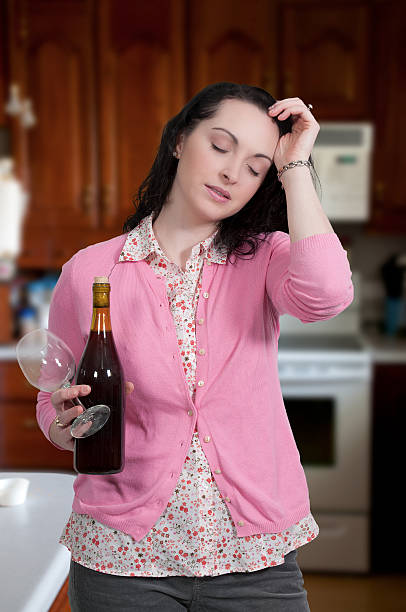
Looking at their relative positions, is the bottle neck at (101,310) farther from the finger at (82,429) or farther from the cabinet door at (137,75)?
the cabinet door at (137,75)

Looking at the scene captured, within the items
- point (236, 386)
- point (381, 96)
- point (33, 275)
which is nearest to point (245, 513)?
point (236, 386)

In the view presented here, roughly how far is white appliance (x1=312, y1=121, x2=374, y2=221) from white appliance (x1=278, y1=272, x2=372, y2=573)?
63cm

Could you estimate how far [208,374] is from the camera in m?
0.96

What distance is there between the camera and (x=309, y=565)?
9.09 ft

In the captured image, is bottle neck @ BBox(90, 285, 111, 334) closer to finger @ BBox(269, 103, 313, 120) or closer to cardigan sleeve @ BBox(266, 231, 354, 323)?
cardigan sleeve @ BBox(266, 231, 354, 323)

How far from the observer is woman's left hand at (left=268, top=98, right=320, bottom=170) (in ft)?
3.18

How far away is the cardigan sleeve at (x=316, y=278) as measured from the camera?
0.89 metres

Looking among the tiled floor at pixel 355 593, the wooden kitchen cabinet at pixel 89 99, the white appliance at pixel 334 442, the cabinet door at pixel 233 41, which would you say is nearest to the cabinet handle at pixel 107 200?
the wooden kitchen cabinet at pixel 89 99

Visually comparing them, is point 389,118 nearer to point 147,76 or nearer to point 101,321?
point 147,76

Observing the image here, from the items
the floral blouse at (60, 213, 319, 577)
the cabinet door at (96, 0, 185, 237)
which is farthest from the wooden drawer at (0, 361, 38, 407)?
the floral blouse at (60, 213, 319, 577)

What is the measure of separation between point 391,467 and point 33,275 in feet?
6.38

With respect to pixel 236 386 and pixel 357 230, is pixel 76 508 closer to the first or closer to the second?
pixel 236 386

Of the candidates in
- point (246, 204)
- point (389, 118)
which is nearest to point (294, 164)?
point (246, 204)

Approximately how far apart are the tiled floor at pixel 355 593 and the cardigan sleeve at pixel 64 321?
1811 mm
